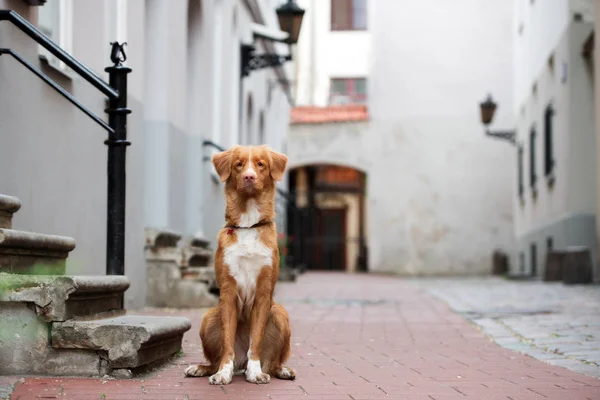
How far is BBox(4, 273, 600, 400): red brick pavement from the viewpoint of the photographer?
4.27 meters

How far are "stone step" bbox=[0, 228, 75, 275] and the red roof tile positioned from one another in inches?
883

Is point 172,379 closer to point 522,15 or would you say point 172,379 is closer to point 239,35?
point 239,35

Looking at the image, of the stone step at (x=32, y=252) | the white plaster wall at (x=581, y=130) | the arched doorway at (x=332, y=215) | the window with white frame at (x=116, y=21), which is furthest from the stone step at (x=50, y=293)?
the arched doorway at (x=332, y=215)

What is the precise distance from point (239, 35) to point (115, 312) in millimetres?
10973

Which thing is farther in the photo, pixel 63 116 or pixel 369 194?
pixel 369 194

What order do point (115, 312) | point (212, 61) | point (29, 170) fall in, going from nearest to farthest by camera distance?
1. point (115, 312)
2. point (29, 170)
3. point (212, 61)

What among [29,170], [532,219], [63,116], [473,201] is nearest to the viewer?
[29,170]

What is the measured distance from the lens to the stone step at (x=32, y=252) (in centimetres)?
451

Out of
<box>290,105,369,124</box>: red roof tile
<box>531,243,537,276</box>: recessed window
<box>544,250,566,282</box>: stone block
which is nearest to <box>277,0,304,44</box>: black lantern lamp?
<box>544,250,566,282</box>: stone block

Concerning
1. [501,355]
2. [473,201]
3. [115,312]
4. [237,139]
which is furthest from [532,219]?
[115,312]

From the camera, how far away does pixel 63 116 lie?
22.5 ft

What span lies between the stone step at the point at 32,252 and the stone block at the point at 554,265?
12016 mm

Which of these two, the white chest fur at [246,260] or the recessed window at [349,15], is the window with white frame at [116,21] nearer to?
the white chest fur at [246,260]

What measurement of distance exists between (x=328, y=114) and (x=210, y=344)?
76.9ft
